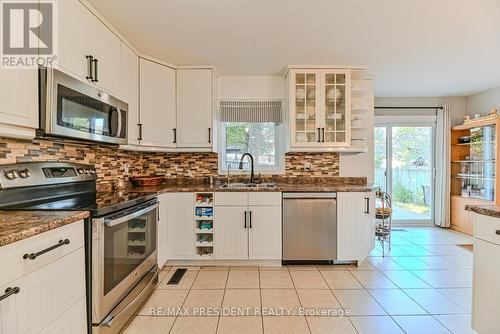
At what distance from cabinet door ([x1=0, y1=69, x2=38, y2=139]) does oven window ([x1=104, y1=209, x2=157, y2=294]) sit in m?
0.71

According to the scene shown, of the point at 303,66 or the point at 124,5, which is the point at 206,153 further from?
the point at 124,5

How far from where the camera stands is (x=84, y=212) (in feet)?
4.80

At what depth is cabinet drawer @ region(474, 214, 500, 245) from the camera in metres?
1.50

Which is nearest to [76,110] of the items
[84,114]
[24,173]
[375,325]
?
[84,114]

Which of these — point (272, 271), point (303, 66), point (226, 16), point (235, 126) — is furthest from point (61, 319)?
point (303, 66)

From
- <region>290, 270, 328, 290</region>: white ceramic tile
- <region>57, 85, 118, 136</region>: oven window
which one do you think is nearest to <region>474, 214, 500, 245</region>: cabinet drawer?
<region>290, 270, 328, 290</region>: white ceramic tile

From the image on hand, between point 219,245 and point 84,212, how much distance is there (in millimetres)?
1709

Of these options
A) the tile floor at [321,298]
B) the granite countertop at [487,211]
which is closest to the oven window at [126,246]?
the tile floor at [321,298]

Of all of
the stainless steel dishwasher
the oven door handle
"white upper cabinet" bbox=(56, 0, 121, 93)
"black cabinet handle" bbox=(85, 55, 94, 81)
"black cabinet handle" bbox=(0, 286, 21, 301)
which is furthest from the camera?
the stainless steel dishwasher

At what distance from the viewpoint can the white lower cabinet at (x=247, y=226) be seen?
2932 millimetres

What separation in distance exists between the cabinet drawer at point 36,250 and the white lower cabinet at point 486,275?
233cm

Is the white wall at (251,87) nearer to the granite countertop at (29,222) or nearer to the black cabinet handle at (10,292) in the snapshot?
the granite countertop at (29,222)

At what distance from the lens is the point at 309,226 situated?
2922 millimetres

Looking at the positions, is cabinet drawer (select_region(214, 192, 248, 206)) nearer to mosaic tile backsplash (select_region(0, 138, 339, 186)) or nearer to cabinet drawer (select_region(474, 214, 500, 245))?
mosaic tile backsplash (select_region(0, 138, 339, 186))
